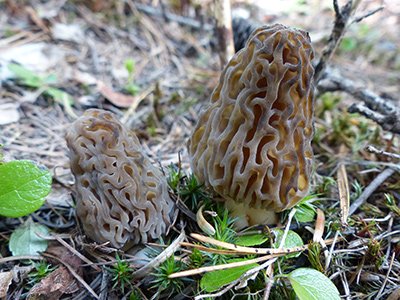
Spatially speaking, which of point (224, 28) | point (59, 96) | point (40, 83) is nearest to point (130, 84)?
point (59, 96)

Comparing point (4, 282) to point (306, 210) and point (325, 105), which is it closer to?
point (306, 210)

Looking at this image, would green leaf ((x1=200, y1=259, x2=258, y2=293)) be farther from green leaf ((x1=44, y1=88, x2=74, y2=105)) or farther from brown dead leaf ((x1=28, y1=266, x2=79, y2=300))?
green leaf ((x1=44, y1=88, x2=74, y2=105))

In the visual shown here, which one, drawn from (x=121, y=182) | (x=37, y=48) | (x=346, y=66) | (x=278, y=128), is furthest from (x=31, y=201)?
(x=346, y=66)

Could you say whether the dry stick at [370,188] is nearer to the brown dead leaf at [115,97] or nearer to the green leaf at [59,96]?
the brown dead leaf at [115,97]

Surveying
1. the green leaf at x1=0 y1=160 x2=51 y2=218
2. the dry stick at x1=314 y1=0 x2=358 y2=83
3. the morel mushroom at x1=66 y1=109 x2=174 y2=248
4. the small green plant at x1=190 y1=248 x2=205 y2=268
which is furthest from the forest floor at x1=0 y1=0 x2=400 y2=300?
the dry stick at x1=314 y1=0 x2=358 y2=83

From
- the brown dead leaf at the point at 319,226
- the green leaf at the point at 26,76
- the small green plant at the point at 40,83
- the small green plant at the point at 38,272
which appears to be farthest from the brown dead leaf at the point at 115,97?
the brown dead leaf at the point at 319,226
